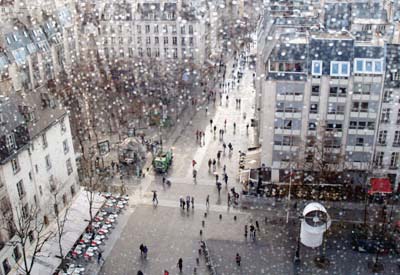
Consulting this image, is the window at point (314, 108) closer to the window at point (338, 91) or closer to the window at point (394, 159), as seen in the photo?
the window at point (338, 91)

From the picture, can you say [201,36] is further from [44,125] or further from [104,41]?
[44,125]

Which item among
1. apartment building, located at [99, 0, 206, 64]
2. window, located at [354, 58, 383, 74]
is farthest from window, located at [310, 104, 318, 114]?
apartment building, located at [99, 0, 206, 64]

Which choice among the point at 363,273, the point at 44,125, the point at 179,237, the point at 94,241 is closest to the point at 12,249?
the point at 94,241

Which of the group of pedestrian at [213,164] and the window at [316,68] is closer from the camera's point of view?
the window at [316,68]

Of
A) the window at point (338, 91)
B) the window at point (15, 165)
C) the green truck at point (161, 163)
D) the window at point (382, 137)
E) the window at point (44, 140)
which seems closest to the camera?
the window at point (15, 165)

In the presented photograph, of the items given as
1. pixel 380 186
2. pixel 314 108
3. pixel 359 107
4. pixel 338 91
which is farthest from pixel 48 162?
pixel 380 186

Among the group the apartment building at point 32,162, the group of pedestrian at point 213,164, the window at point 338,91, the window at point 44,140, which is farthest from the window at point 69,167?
the window at point 338,91

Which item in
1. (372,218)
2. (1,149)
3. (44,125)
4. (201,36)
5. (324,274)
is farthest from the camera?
(201,36)
